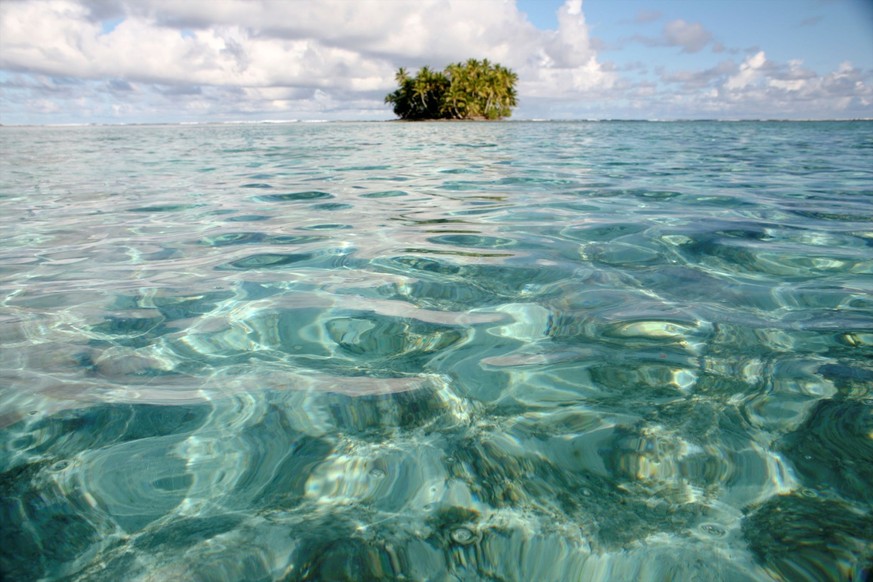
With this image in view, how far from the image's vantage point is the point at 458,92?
56562 millimetres

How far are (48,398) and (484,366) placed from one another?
4.85 feet

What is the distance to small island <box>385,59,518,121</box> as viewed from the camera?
2249 inches

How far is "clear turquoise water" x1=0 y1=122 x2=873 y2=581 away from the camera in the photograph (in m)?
1.15

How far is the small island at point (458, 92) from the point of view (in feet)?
187

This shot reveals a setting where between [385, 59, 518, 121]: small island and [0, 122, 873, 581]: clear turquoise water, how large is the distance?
57462mm

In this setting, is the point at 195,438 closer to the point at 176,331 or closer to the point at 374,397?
the point at 374,397

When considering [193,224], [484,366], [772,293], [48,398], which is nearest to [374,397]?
[484,366]

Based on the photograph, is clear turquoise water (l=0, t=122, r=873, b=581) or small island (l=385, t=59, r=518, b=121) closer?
clear turquoise water (l=0, t=122, r=873, b=581)

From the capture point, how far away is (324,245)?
12.6ft

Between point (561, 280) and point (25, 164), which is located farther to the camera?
point (25, 164)

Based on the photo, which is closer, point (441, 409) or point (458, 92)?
point (441, 409)

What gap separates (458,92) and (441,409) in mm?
59149

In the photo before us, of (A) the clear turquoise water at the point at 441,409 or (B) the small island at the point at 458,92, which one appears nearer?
(A) the clear turquoise water at the point at 441,409

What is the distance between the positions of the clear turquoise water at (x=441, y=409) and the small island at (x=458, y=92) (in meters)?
57.5
